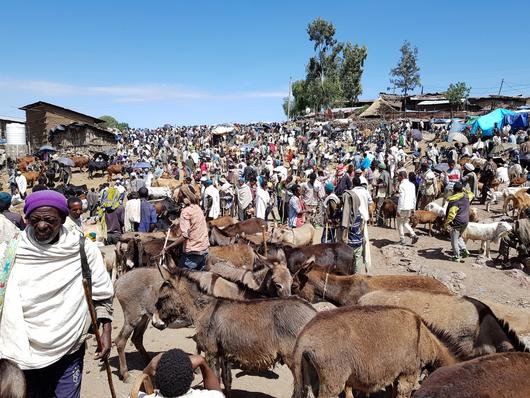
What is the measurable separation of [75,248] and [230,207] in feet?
44.9

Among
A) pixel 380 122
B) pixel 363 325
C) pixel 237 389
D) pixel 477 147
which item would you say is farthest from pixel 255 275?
pixel 380 122

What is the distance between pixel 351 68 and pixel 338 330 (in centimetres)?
6383

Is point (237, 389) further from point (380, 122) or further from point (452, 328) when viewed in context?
point (380, 122)

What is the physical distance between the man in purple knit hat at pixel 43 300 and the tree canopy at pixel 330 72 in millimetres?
58070

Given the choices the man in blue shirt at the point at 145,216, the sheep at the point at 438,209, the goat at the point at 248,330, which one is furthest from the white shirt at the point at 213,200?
the goat at the point at 248,330

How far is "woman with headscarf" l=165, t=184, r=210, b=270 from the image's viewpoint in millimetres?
6527

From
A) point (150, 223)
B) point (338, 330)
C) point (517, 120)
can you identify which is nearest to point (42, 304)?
point (338, 330)

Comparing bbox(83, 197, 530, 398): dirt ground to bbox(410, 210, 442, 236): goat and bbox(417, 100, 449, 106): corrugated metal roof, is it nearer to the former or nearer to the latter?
bbox(410, 210, 442, 236): goat

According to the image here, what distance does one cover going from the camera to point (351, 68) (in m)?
63.2

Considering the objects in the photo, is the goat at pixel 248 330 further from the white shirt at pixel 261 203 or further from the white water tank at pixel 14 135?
the white water tank at pixel 14 135

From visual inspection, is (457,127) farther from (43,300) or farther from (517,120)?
(43,300)

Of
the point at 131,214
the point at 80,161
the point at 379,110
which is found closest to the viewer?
the point at 131,214

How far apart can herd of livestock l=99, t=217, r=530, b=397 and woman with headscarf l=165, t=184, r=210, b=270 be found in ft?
2.10

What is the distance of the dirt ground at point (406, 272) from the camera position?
557 cm
